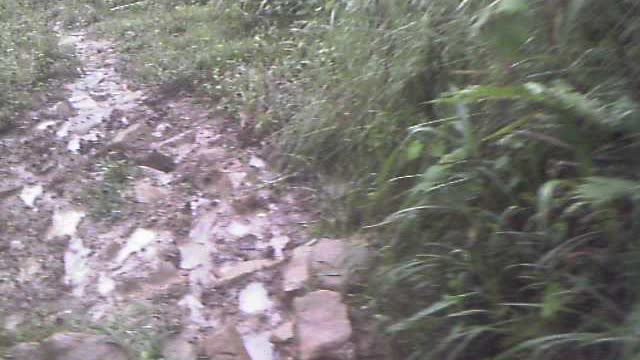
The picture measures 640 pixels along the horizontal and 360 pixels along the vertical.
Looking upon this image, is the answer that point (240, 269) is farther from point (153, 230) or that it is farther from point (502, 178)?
point (502, 178)

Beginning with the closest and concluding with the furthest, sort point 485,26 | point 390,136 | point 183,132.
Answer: point 485,26
point 390,136
point 183,132

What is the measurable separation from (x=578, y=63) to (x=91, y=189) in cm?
261

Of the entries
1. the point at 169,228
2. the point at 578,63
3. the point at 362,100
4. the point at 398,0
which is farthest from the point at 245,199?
the point at 578,63

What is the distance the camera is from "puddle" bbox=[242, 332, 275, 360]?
323 centimetres

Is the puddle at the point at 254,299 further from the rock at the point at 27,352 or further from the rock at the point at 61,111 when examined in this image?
the rock at the point at 61,111

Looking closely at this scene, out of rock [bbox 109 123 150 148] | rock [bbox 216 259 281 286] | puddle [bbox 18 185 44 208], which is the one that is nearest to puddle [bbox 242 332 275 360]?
rock [bbox 216 259 281 286]

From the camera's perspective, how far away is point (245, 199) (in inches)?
165

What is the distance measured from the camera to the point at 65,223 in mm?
4242

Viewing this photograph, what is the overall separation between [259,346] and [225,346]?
0.45 feet

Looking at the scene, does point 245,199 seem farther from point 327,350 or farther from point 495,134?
point 495,134

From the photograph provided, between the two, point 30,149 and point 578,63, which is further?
point 30,149

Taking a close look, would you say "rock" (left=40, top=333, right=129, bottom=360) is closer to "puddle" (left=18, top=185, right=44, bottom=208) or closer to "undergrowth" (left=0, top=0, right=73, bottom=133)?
"puddle" (left=18, top=185, right=44, bottom=208)

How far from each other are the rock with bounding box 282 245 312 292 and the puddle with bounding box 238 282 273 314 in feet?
0.31

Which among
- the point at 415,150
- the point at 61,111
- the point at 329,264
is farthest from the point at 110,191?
the point at 415,150
